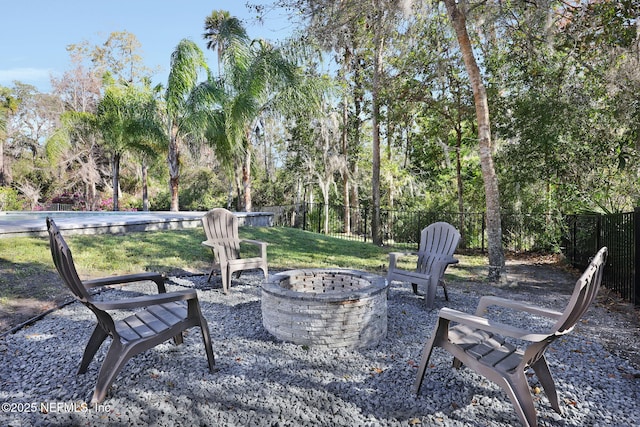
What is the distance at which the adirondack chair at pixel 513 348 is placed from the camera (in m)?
1.82

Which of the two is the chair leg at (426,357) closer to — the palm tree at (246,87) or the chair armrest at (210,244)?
the chair armrest at (210,244)

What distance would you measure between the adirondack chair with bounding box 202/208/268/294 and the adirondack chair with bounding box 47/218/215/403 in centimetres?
180

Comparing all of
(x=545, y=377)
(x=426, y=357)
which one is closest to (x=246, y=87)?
(x=426, y=357)

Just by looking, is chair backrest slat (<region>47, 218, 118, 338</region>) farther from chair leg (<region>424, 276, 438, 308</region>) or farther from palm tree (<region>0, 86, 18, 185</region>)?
palm tree (<region>0, 86, 18, 185</region>)

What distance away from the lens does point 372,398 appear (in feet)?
7.20

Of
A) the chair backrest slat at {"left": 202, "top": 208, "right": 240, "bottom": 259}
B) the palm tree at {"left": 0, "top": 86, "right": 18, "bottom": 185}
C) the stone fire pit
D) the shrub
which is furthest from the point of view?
the palm tree at {"left": 0, "top": 86, "right": 18, "bottom": 185}

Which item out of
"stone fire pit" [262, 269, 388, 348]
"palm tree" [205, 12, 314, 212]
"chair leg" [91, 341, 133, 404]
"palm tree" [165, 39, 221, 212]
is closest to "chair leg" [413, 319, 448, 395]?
"stone fire pit" [262, 269, 388, 348]

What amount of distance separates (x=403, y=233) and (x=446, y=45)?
5.44 meters

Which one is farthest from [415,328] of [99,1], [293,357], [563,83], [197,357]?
[99,1]

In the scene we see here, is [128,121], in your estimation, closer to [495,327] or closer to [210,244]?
[210,244]

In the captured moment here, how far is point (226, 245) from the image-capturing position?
4988mm

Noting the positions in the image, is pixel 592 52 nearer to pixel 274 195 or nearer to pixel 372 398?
pixel 372 398

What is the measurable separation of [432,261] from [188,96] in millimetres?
9329

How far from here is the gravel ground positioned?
198cm
